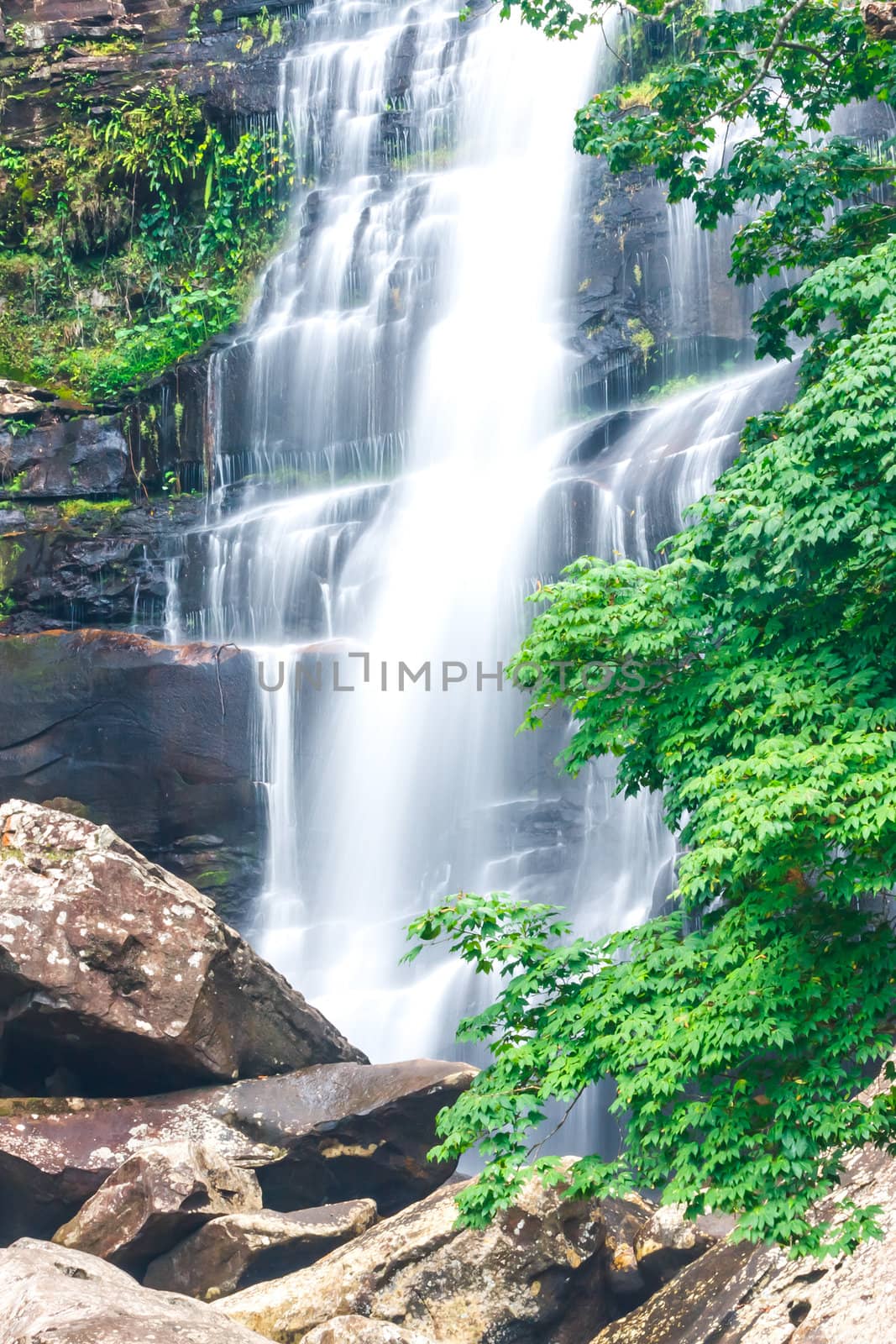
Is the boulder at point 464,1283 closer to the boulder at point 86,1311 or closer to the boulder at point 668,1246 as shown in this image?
the boulder at point 668,1246

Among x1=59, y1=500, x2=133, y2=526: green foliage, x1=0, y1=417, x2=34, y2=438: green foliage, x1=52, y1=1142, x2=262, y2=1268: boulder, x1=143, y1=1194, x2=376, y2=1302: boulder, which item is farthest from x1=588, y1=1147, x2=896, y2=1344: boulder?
x1=0, y1=417, x2=34, y2=438: green foliage

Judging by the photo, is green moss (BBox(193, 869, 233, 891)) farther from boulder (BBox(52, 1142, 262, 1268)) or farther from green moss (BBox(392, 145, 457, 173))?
green moss (BBox(392, 145, 457, 173))

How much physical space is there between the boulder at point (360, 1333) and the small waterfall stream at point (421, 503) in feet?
17.0

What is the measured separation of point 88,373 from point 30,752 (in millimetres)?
8908

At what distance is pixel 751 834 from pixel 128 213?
23401mm

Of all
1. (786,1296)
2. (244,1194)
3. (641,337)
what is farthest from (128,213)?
(786,1296)

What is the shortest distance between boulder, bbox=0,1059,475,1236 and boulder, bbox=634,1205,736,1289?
2384 mm

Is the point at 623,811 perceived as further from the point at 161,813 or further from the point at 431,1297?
the point at 431,1297

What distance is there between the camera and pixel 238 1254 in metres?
8.79

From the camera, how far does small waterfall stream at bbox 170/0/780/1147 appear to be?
16109mm

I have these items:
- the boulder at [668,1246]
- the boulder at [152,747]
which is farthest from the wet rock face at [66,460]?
the boulder at [668,1246]

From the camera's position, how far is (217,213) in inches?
969

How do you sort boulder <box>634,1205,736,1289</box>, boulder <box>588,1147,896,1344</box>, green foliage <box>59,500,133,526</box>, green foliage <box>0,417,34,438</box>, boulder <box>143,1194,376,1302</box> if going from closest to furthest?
boulder <box>588,1147,896,1344</box>, boulder <box>634,1205,736,1289</box>, boulder <box>143,1194,376,1302</box>, green foliage <box>59,500,133,526</box>, green foliage <box>0,417,34,438</box>

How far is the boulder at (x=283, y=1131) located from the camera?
32.7ft
